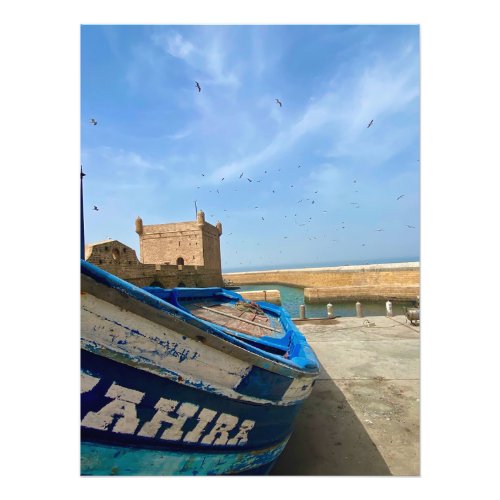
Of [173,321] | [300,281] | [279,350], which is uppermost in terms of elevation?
[173,321]

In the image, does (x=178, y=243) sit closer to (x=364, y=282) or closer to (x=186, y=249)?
(x=186, y=249)

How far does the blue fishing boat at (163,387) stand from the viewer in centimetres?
128

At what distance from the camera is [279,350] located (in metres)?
2.72

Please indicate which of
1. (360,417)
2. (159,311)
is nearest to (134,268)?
A: (360,417)

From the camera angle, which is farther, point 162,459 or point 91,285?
point 162,459

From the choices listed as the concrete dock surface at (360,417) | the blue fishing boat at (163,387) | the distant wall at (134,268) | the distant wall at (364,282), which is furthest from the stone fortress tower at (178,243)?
the blue fishing boat at (163,387)

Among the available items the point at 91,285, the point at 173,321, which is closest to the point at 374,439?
the point at 173,321

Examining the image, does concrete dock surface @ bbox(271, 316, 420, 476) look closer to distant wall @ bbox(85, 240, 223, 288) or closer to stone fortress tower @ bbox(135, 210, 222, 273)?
distant wall @ bbox(85, 240, 223, 288)

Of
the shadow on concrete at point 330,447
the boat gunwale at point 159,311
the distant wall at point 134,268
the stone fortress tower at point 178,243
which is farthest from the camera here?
the stone fortress tower at point 178,243

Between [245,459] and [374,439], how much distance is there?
1768 millimetres

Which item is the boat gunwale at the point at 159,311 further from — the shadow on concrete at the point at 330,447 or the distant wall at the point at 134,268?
the distant wall at the point at 134,268

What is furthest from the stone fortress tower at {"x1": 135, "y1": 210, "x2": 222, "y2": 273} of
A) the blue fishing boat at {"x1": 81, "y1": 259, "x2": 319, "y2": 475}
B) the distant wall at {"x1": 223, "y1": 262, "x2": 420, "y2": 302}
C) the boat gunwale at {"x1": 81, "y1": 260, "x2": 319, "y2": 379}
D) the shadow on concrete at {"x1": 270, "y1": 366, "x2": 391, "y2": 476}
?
the boat gunwale at {"x1": 81, "y1": 260, "x2": 319, "y2": 379}

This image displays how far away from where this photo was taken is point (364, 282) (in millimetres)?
28656
